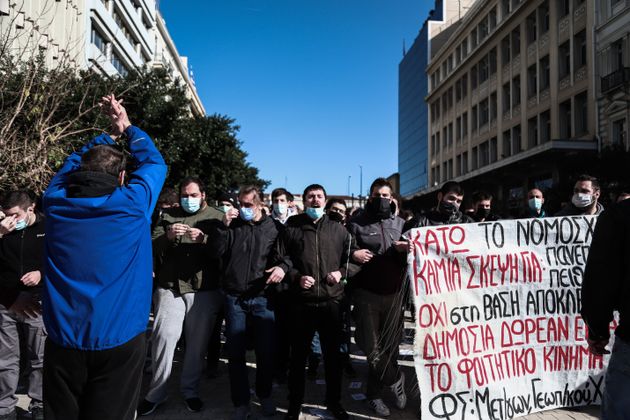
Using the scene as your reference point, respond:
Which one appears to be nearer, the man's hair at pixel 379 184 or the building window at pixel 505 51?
the man's hair at pixel 379 184

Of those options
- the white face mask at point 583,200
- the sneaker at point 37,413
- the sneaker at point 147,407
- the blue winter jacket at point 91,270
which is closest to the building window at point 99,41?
the sneaker at point 37,413

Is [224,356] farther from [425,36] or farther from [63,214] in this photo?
[425,36]

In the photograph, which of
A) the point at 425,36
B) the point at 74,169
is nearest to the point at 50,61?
the point at 74,169

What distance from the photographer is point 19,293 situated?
4047mm

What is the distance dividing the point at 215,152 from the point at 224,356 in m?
18.4

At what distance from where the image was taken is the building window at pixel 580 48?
27.0 metres

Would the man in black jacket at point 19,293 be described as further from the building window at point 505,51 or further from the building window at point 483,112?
the building window at point 483,112

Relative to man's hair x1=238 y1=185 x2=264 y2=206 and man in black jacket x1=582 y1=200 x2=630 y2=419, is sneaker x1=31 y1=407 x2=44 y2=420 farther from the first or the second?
man in black jacket x1=582 y1=200 x2=630 y2=419

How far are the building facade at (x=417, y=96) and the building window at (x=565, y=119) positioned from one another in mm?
33143

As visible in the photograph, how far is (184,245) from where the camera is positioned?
4.52 metres

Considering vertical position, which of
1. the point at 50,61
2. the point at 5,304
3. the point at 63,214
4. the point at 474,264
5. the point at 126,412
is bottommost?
the point at 126,412

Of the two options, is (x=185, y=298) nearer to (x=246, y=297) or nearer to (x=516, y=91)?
(x=246, y=297)

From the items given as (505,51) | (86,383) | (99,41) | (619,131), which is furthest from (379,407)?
(505,51)

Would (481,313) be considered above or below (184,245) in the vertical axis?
below
